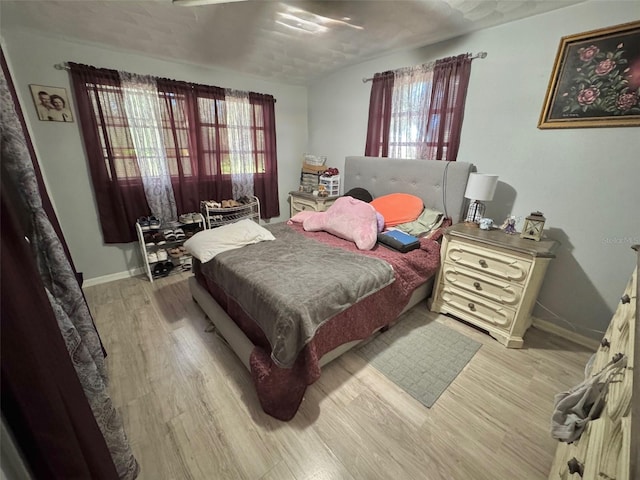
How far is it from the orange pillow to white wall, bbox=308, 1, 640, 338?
599 millimetres

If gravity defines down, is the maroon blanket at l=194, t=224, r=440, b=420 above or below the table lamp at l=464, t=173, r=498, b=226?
below

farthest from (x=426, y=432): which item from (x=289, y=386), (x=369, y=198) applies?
(x=369, y=198)

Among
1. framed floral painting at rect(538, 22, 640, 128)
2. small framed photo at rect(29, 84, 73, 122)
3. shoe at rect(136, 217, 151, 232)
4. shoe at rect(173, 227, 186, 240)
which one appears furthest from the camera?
shoe at rect(173, 227, 186, 240)

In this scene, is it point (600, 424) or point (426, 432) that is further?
point (426, 432)

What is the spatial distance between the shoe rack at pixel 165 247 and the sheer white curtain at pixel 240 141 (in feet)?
2.46

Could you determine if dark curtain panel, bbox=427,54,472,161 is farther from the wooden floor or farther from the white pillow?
the white pillow

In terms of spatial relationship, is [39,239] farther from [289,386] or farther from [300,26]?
[300,26]

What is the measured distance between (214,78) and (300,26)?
57.9 inches

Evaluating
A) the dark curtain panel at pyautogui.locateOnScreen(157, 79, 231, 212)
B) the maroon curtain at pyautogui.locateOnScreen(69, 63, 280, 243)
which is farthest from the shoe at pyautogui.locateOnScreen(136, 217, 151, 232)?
the dark curtain panel at pyautogui.locateOnScreen(157, 79, 231, 212)

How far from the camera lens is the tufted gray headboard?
7.89 feet

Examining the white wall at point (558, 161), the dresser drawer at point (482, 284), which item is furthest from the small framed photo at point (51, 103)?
the dresser drawer at point (482, 284)

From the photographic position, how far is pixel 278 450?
4.17 ft

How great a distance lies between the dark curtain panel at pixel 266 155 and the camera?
3.44 meters

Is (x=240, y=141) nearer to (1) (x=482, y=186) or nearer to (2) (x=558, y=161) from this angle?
(1) (x=482, y=186)
